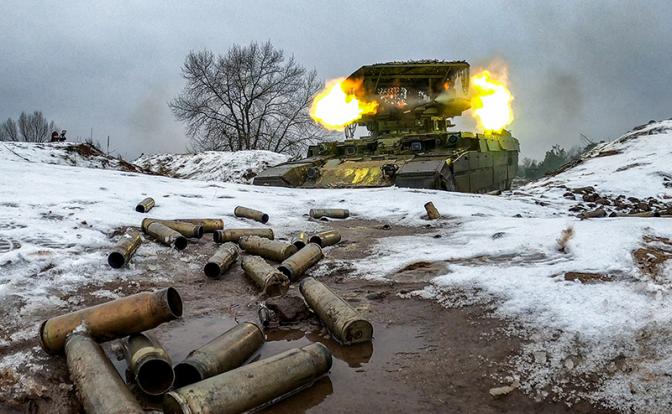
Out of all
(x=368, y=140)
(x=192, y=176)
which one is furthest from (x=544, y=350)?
(x=192, y=176)

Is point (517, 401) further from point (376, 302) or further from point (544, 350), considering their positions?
point (376, 302)

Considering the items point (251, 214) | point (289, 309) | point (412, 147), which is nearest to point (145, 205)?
point (251, 214)

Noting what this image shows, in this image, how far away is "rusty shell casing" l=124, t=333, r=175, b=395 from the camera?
9.25 feet

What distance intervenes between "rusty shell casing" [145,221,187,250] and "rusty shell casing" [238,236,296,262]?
741mm

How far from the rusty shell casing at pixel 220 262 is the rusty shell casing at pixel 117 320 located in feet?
7.11

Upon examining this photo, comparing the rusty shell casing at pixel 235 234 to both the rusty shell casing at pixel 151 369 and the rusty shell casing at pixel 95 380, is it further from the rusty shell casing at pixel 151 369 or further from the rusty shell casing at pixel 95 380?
the rusty shell casing at pixel 151 369

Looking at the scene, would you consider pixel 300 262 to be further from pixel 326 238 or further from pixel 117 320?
pixel 117 320

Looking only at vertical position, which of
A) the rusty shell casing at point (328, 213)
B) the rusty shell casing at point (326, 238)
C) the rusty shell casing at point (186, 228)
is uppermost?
the rusty shell casing at point (328, 213)

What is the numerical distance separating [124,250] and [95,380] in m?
2.97

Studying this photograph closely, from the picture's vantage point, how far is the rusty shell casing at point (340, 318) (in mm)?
3582

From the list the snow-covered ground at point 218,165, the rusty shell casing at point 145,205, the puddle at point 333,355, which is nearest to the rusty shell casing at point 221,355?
the puddle at point 333,355

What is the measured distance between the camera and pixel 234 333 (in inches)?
133

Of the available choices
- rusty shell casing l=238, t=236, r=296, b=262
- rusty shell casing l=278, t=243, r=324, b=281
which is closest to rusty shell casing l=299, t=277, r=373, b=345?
rusty shell casing l=278, t=243, r=324, b=281

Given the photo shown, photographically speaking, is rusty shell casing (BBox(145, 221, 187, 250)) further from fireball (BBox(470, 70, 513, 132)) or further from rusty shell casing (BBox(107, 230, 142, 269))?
fireball (BBox(470, 70, 513, 132))
